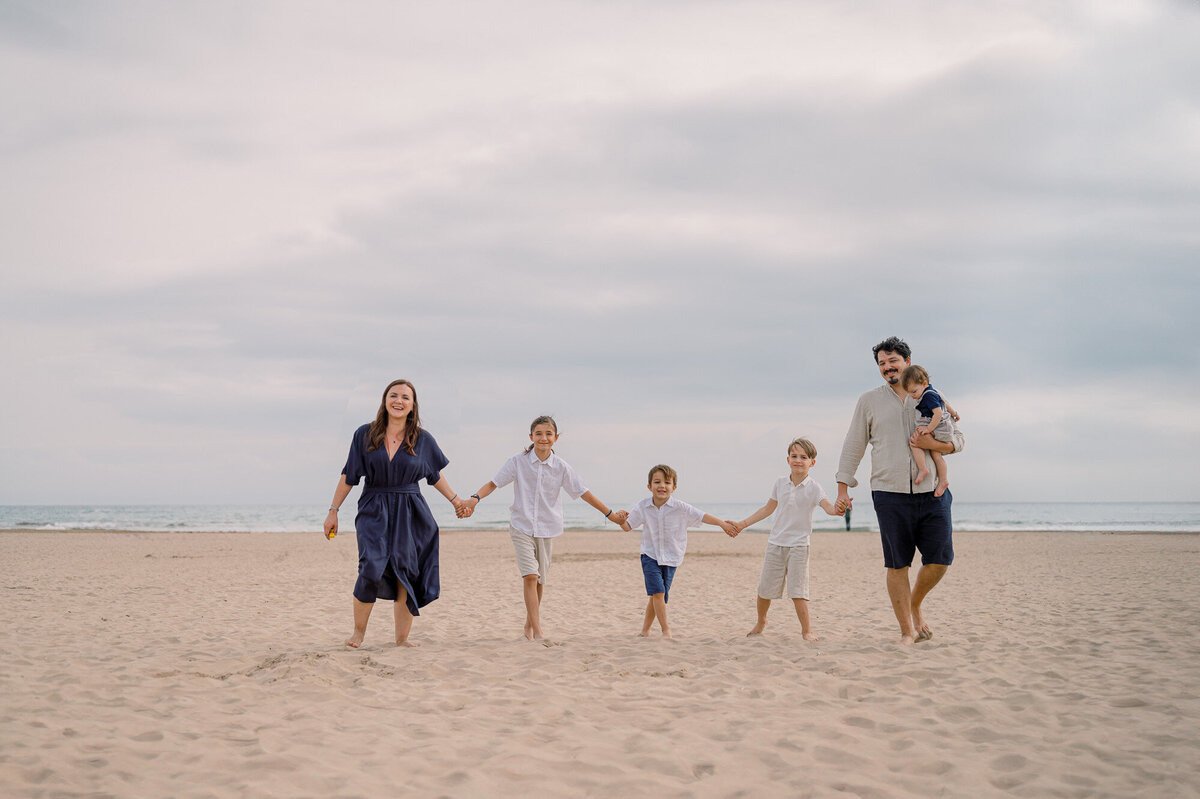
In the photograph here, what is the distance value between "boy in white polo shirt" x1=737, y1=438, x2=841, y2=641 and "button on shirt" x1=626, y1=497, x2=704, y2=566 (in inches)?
25.8

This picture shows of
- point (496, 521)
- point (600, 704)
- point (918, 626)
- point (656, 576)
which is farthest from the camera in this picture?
point (496, 521)

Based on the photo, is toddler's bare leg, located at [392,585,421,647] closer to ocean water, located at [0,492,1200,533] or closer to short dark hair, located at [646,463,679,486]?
short dark hair, located at [646,463,679,486]

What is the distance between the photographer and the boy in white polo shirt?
7.17 meters

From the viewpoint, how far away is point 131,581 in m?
13.6

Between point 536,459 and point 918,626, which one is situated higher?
point 536,459

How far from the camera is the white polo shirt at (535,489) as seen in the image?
7.27 metres

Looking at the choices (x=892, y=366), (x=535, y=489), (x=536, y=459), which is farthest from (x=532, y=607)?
(x=892, y=366)

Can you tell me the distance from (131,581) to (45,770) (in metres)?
11.5

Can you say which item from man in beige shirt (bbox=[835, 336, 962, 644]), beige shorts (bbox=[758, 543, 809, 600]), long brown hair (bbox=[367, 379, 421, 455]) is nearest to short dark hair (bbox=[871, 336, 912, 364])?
man in beige shirt (bbox=[835, 336, 962, 644])

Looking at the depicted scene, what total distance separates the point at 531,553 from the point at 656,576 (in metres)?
1.17

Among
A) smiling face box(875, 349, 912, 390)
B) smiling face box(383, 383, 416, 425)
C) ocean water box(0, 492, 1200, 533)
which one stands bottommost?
ocean water box(0, 492, 1200, 533)

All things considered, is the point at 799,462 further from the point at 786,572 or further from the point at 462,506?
the point at 462,506

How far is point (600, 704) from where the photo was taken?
474 centimetres

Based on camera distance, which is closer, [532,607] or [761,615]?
[532,607]
